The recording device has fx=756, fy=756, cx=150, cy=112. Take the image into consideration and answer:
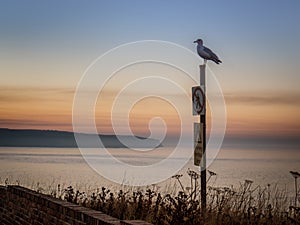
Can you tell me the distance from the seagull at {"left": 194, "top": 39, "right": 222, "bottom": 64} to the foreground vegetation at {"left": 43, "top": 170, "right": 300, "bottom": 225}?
169cm

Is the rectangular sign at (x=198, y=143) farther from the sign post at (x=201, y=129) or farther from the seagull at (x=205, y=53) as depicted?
the seagull at (x=205, y=53)

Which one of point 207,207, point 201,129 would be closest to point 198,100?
point 201,129

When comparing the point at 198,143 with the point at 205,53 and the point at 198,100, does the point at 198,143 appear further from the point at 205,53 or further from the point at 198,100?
the point at 205,53

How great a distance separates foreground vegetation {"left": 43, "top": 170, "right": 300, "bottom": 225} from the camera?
9625 mm

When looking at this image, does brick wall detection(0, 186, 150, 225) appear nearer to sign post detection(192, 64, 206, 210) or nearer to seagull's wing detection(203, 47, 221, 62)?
sign post detection(192, 64, 206, 210)

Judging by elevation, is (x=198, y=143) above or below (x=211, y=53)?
below

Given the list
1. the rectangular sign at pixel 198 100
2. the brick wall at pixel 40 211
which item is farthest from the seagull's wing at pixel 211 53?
the brick wall at pixel 40 211

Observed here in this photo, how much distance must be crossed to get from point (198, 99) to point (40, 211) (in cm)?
→ 280

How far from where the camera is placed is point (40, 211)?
10891 mm

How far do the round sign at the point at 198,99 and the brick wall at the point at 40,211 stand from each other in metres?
2.39

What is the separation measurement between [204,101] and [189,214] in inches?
78.2

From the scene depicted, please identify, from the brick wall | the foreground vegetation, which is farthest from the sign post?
the brick wall

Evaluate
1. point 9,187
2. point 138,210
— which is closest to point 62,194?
point 9,187

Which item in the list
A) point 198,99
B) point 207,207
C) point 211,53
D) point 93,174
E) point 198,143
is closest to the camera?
point 207,207
